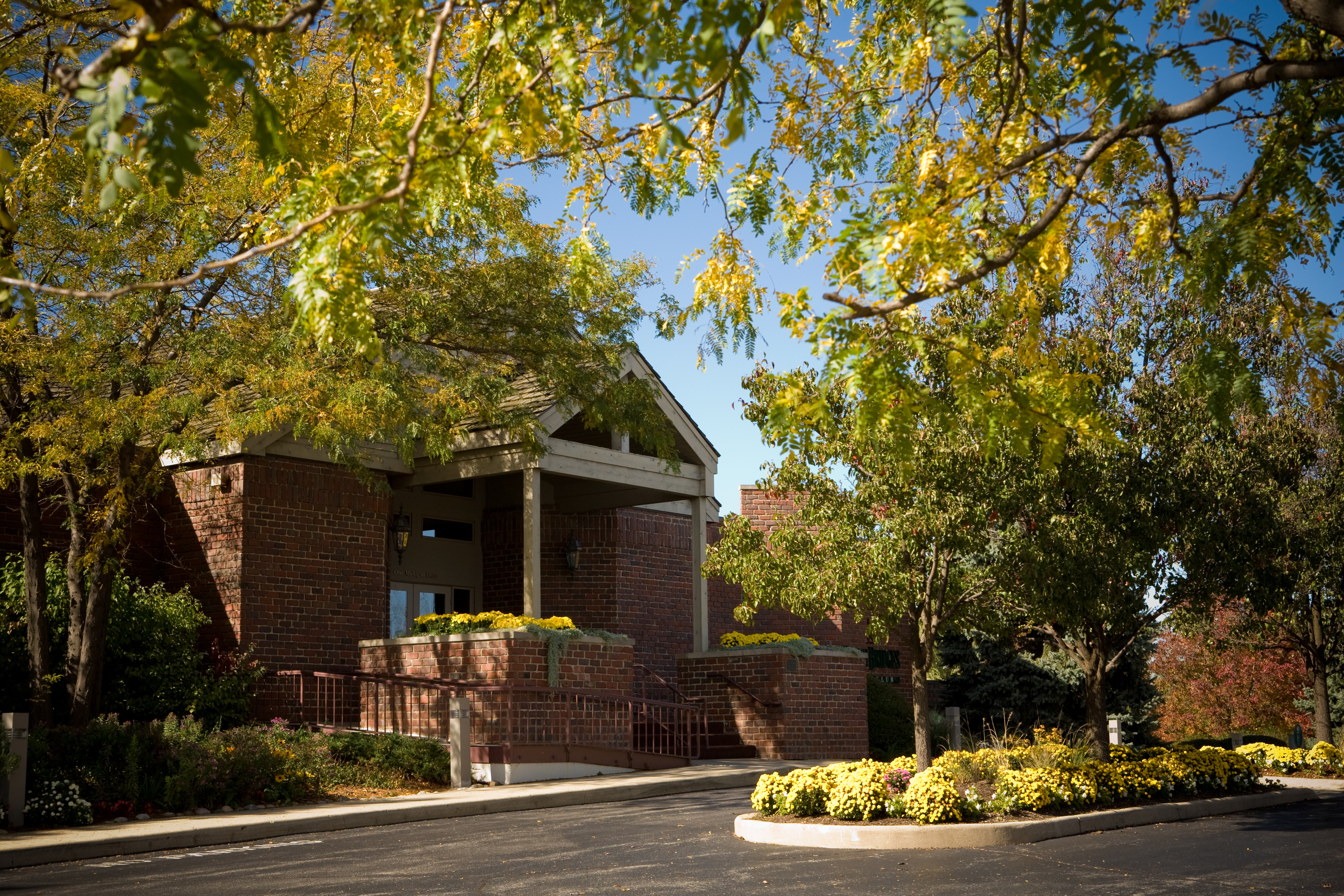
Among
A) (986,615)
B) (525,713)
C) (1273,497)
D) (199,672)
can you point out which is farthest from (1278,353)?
(199,672)

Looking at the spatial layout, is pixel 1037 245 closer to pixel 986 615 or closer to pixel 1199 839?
pixel 1199 839

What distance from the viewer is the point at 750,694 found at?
64.1 feet

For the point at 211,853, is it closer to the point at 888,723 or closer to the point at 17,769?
the point at 17,769

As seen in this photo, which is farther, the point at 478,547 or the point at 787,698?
the point at 478,547

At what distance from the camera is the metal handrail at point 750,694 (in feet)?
63.3

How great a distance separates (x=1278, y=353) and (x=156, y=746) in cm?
1471

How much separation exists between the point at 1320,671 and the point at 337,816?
56.3 feet

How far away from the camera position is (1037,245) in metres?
6.16

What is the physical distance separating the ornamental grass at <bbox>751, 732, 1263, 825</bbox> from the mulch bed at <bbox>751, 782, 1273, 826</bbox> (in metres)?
0.03

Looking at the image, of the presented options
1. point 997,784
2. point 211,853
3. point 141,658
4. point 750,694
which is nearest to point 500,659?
point 141,658

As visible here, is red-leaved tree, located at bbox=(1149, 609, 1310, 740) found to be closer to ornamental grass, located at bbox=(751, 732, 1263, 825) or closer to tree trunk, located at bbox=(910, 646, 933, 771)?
ornamental grass, located at bbox=(751, 732, 1263, 825)

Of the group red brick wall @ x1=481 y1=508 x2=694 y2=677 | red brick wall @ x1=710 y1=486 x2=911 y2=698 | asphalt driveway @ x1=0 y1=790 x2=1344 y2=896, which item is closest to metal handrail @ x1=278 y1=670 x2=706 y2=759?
asphalt driveway @ x1=0 y1=790 x2=1344 y2=896

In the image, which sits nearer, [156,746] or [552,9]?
[552,9]

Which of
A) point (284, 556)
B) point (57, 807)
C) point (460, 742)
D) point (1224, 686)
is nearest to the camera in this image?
point (57, 807)
